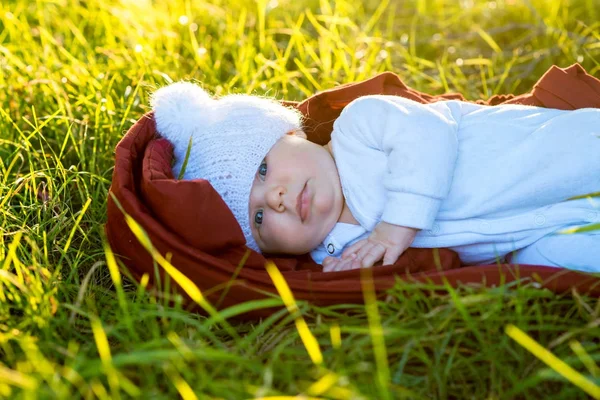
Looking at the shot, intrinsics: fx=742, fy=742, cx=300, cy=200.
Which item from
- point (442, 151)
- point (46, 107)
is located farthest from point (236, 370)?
point (46, 107)

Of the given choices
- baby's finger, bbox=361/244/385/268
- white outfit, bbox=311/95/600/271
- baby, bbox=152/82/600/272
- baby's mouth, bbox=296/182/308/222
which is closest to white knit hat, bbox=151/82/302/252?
baby, bbox=152/82/600/272

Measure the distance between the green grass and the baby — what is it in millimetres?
311

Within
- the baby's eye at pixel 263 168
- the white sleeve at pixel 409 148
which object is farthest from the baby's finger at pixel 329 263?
the baby's eye at pixel 263 168

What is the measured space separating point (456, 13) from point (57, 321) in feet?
10.6

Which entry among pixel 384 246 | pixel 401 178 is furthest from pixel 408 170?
pixel 384 246

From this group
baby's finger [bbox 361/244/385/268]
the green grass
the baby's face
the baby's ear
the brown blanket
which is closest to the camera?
the green grass

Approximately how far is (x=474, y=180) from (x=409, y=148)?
247mm

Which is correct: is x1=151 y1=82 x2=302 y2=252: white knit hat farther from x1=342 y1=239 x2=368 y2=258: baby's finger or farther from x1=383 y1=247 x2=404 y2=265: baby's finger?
x1=383 y1=247 x2=404 y2=265: baby's finger

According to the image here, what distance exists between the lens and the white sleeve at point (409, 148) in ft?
7.24

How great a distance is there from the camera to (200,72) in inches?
138

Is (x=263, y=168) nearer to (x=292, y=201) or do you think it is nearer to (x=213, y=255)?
(x=292, y=201)

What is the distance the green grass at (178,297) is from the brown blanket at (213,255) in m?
0.07

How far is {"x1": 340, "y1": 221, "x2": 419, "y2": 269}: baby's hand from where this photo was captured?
2.22m

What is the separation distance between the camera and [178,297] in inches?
67.8
